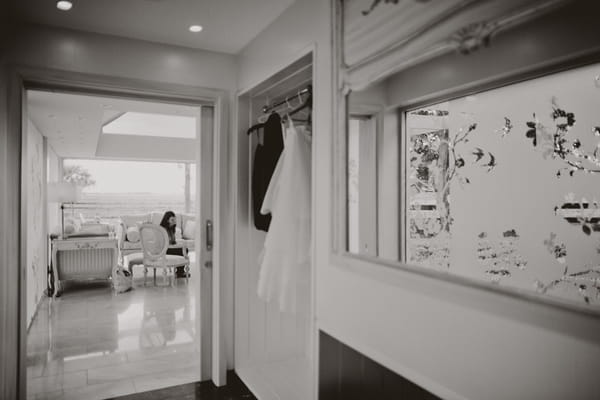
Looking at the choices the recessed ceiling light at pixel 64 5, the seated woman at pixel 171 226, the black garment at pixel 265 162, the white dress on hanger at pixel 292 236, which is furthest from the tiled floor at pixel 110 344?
the recessed ceiling light at pixel 64 5

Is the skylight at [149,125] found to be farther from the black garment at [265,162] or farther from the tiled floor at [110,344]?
the black garment at [265,162]

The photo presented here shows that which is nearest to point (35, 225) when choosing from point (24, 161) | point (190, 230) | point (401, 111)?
point (24, 161)

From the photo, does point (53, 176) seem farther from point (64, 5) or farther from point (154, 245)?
point (64, 5)

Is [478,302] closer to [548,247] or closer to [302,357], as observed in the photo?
[548,247]

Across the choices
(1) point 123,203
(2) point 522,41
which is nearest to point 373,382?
(2) point 522,41

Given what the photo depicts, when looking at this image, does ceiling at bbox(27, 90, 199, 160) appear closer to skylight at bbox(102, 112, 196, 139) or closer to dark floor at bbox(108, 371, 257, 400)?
skylight at bbox(102, 112, 196, 139)

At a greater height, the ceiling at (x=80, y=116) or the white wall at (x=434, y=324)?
the ceiling at (x=80, y=116)

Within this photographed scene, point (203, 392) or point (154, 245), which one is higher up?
point (154, 245)

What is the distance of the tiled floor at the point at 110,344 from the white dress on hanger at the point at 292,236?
3.15ft

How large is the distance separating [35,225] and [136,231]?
3.69m

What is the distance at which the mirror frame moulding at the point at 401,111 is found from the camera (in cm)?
100

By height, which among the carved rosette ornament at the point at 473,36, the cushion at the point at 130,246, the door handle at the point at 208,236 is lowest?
the cushion at the point at 130,246

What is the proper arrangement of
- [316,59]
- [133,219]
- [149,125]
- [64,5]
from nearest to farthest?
[316,59]
[64,5]
[149,125]
[133,219]

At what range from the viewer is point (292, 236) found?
7.59 ft
